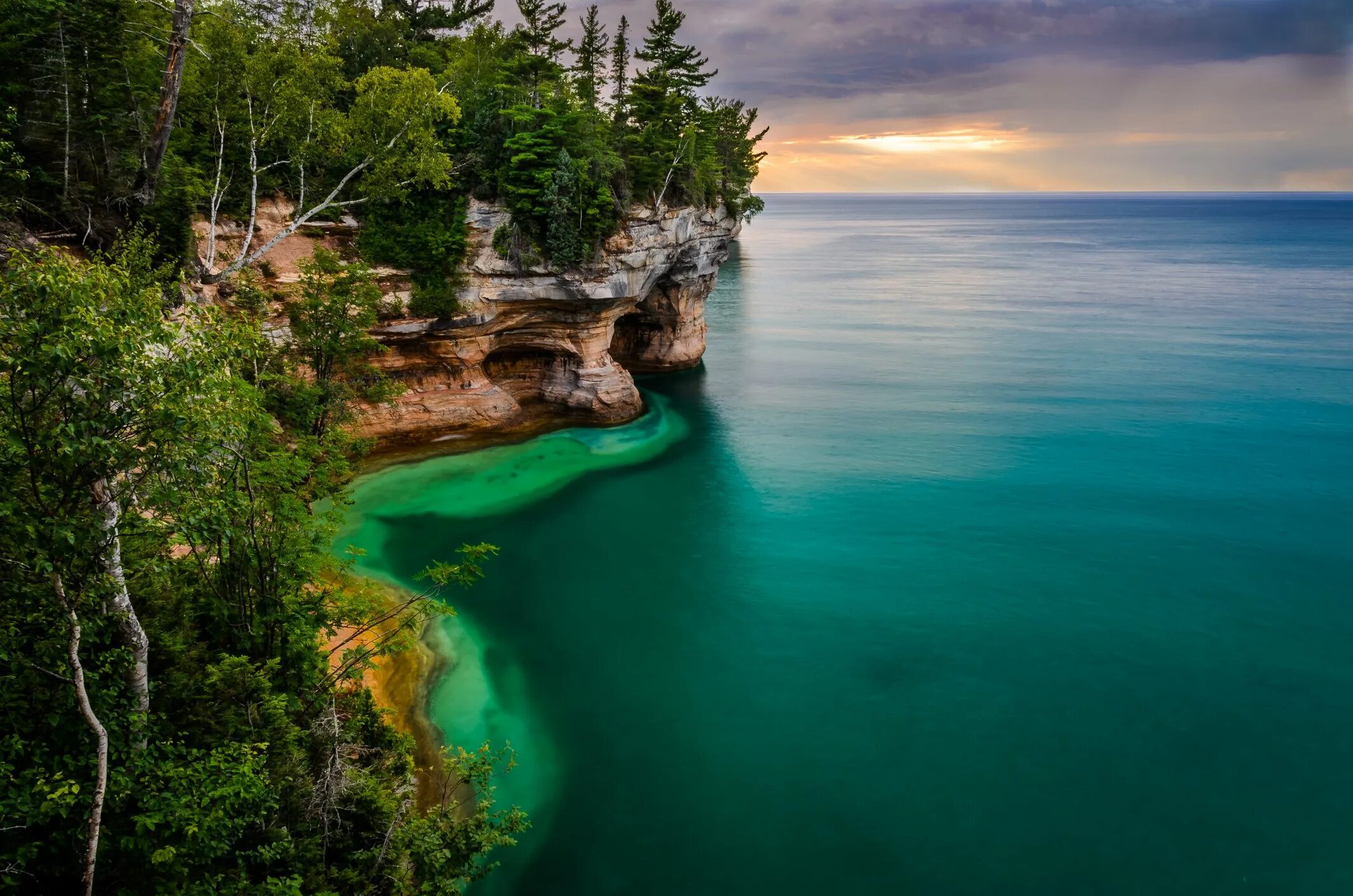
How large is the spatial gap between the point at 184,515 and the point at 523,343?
24104 mm

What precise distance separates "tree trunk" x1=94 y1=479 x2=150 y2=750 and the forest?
0.03m

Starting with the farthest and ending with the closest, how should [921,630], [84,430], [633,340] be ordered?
1. [633,340]
2. [921,630]
3. [84,430]

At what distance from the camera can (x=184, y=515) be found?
7.36 m

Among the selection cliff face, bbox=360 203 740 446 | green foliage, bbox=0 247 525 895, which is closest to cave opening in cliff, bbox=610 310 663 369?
cliff face, bbox=360 203 740 446

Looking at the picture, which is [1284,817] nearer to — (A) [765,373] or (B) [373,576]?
(B) [373,576]

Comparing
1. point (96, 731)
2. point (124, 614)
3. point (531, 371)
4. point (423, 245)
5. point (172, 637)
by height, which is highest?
point (423, 245)

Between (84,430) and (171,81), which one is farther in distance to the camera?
(171,81)

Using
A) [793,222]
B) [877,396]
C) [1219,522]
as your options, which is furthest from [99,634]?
[793,222]

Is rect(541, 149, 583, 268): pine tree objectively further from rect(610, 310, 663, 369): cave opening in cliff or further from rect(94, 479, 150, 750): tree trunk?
rect(94, 479, 150, 750): tree trunk

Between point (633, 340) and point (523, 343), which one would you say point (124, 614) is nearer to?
point (523, 343)

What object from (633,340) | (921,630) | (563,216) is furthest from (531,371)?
(921,630)

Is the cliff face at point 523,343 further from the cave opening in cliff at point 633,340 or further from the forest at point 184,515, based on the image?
the forest at point 184,515

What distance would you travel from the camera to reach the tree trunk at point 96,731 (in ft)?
20.1

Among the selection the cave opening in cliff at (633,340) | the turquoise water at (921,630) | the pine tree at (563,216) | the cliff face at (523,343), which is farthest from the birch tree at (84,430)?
the cave opening in cliff at (633,340)
